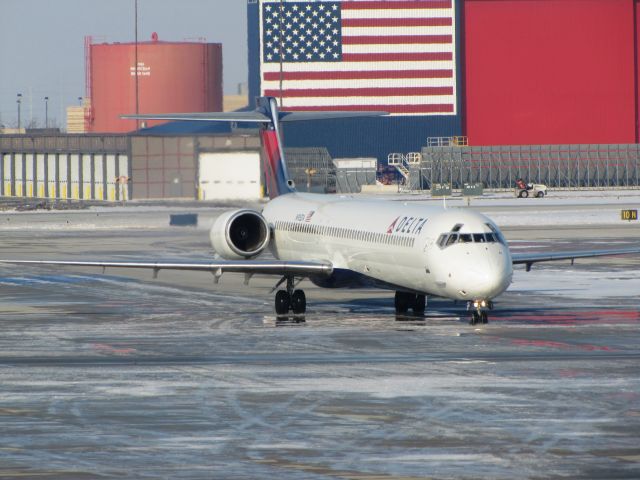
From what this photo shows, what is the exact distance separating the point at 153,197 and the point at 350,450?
82907 mm

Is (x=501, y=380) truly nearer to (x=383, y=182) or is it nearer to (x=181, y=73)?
(x=383, y=182)

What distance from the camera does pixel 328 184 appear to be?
116125 millimetres

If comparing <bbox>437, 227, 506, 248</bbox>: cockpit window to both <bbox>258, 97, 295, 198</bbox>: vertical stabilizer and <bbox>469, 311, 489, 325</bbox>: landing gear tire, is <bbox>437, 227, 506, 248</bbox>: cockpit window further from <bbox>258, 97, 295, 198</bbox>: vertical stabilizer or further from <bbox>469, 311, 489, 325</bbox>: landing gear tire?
<bbox>258, 97, 295, 198</bbox>: vertical stabilizer

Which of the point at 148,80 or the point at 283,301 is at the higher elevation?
the point at 148,80

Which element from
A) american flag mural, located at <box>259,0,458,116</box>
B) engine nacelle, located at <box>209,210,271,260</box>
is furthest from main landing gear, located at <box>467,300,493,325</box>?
american flag mural, located at <box>259,0,458,116</box>

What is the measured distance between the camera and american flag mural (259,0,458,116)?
126750 millimetres

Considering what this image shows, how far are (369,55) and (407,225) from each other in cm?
9900

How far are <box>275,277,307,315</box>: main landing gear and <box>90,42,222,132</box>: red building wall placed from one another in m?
117

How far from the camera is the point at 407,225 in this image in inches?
1190

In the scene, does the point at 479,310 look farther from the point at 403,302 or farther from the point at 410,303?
the point at 403,302

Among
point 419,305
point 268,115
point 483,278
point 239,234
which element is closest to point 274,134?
point 268,115

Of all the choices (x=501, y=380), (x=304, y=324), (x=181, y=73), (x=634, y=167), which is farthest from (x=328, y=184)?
(x=501, y=380)

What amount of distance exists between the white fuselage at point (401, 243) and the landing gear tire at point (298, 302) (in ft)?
3.40

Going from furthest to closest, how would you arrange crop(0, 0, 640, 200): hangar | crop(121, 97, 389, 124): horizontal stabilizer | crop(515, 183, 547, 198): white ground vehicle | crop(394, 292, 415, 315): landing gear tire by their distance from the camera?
1. crop(0, 0, 640, 200): hangar
2. crop(515, 183, 547, 198): white ground vehicle
3. crop(121, 97, 389, 124): horizontal stabilizer
4. crop(394, 292, 415, 315): landing gear tire
